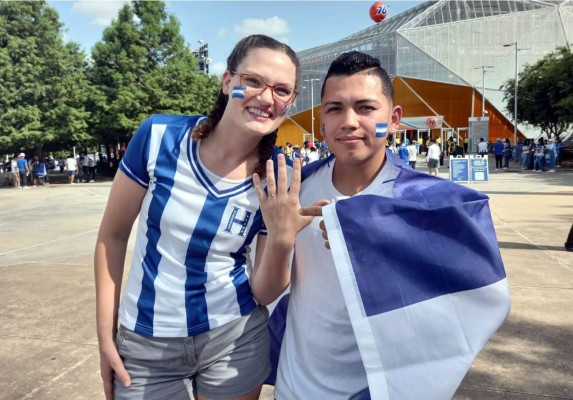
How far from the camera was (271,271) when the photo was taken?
164 cm

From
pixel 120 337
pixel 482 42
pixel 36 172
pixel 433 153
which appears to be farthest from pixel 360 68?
pixel 482 42

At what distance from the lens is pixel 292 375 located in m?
1.67

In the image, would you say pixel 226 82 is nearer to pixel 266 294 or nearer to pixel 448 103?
pixel 266 294

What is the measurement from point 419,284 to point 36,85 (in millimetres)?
28357

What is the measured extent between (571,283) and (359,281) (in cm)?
484

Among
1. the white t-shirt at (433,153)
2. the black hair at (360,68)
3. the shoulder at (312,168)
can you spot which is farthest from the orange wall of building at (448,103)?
the black hair at (360,68)

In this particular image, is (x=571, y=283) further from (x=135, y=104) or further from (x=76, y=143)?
(x=76, y=143)

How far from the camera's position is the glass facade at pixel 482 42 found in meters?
48.2

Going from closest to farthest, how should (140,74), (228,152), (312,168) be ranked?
(228,152) → (312,168) → (140,74)

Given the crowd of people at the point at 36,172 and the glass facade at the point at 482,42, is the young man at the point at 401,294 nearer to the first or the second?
the crowd of people at the point at 36,172

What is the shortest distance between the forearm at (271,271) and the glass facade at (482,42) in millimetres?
47505

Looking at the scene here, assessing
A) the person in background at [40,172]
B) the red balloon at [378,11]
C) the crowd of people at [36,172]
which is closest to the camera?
the crowd of people at [36,172]

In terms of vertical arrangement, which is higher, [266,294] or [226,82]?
[226,82]

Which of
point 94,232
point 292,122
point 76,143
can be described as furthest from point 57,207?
point 292,122
